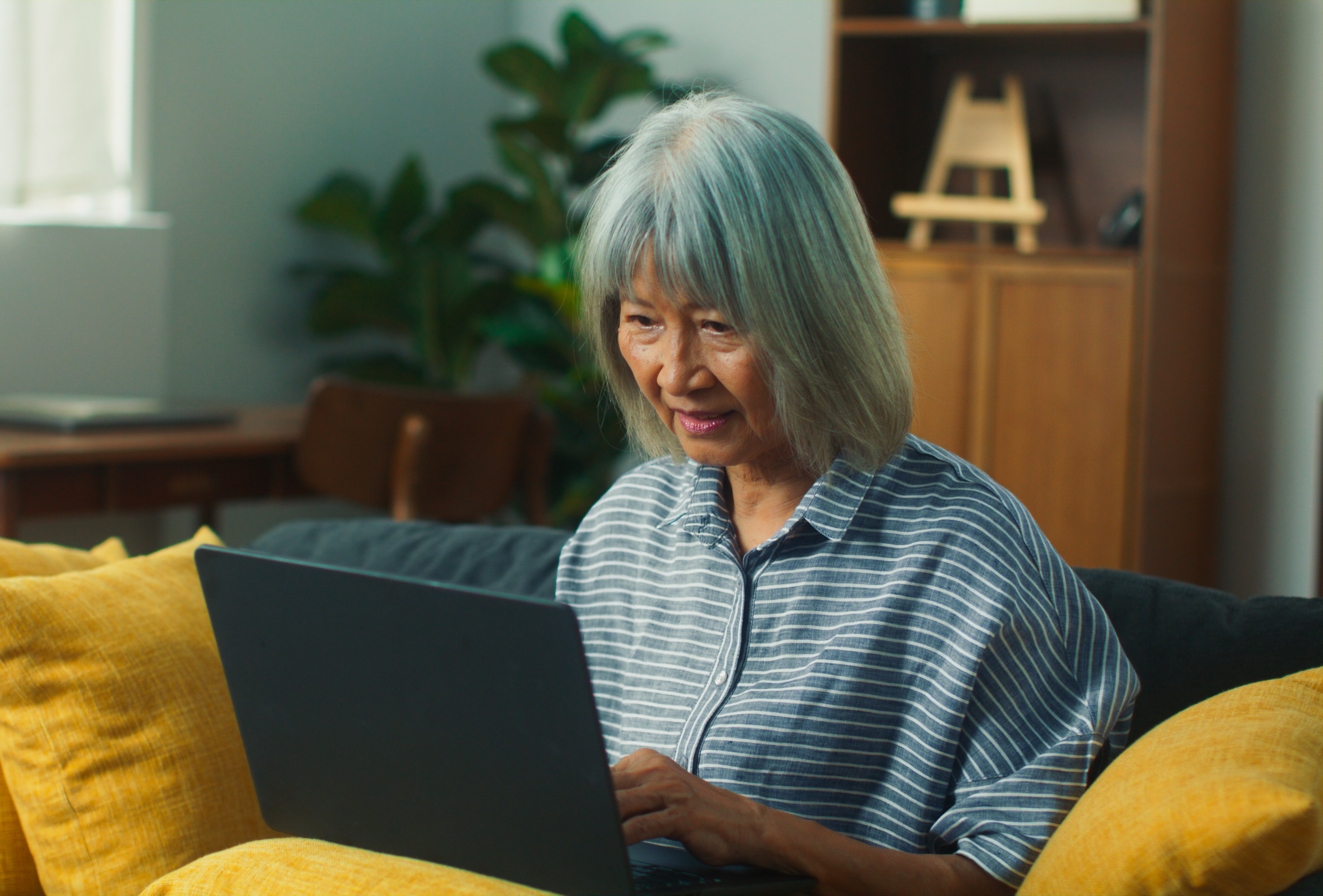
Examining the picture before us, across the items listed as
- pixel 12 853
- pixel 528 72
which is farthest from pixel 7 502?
pixel 528 72

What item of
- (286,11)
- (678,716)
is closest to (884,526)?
(678,716)

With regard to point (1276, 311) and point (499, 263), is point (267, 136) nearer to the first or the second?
point (499, 263)

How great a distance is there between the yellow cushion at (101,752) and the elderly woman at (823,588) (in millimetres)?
417

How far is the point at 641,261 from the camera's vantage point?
1.09m

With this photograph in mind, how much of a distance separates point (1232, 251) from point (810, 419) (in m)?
2.58

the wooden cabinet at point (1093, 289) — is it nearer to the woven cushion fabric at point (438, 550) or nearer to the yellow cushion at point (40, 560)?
the woven cushion fabric at point (438, 550)

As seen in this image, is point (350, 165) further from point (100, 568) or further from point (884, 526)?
point (884, 526)

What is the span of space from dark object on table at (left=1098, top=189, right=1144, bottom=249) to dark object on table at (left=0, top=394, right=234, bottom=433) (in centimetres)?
204

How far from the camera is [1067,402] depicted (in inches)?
124

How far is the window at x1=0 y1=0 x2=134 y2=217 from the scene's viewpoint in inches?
133

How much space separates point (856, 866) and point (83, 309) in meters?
3.04

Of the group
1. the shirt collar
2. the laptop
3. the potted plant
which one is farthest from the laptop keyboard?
the potted plant

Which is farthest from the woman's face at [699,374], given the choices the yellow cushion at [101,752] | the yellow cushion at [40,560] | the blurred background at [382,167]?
the blurred background at [382,167]

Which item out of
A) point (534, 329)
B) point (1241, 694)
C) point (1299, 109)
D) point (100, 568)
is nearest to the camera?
point (1241, 694)
